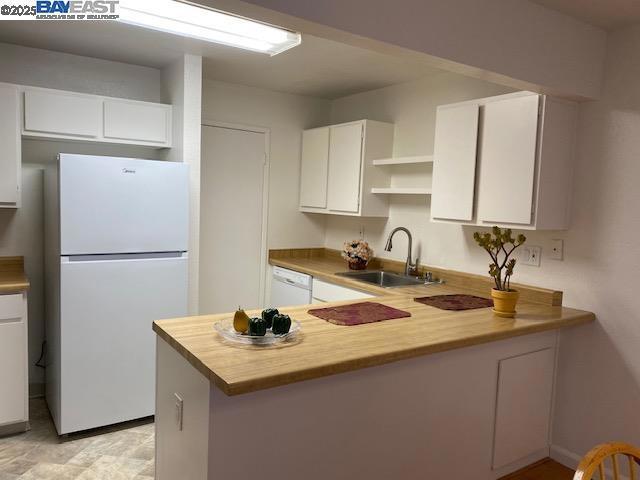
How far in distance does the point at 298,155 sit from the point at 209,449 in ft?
10.7

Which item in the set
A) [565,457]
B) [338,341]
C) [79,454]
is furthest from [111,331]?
[565,457]

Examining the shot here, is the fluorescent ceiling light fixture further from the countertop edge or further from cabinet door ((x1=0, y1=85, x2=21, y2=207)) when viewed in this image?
the countertop edge

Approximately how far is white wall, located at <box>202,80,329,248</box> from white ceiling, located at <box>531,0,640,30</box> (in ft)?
8.22

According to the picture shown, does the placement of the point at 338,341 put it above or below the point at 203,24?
below

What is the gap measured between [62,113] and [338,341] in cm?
231

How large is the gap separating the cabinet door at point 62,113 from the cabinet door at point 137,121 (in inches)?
2.6

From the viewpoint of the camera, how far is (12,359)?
2.75 m

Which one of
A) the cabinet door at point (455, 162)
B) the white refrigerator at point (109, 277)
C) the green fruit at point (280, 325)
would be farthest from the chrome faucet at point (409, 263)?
the green fruit at point (280, 325)

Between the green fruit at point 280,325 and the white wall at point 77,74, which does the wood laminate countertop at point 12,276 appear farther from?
the green fruit at point 280,325

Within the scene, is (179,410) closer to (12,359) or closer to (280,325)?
(280,325)

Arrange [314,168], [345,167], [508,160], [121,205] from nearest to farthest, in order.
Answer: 1. [508,160]
2. [121,205]
3. [345,167]
4. [314,168]

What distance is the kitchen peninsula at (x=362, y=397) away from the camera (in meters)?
1.59

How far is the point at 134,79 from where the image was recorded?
3.50m

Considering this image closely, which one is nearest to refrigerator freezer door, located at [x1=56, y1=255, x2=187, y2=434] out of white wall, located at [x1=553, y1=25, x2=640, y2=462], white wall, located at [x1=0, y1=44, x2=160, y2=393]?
white wall, located at [x1=0, y1=44, x2=160, y2=393]
